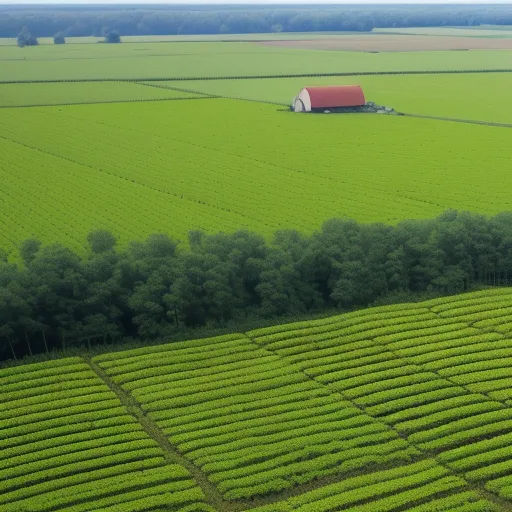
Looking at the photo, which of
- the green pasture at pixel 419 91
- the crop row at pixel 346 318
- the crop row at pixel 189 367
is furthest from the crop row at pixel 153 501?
the green pasture at pixel 419 91

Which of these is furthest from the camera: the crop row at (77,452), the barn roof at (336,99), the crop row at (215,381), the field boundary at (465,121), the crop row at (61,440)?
the barn roof at (336,99)

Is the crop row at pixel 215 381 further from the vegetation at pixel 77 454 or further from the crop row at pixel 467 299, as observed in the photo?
the crop row at pixel 467 299

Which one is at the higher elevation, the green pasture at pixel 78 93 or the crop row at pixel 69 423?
the green pasture at pixel 78 93

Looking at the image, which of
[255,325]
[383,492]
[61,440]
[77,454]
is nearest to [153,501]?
[77,454]

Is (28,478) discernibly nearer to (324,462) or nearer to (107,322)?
(324,462)

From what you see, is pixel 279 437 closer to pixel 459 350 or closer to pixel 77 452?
pixel 77 452

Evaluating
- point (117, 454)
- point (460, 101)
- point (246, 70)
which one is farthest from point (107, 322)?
point (246, 70)

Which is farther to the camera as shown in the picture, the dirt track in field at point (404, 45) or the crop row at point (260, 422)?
the dirt track in field at point (404, 45)
